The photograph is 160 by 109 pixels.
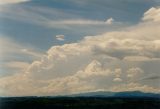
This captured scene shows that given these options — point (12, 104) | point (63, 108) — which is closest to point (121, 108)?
point (63, 108)

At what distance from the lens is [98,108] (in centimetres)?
11888

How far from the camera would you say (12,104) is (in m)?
123

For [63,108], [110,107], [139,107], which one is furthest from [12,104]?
[139,107]

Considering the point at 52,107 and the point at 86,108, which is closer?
the point at 86,108

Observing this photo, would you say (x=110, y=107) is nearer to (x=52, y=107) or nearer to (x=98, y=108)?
(x=98, y=108)

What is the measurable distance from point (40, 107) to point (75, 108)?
12.9 metres

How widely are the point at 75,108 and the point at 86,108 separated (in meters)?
3.97

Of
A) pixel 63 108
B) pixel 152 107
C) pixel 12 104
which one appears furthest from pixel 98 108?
pixel 12 104

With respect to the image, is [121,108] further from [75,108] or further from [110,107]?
[75,108]

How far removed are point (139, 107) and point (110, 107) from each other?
10.5 metres

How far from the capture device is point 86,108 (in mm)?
116812

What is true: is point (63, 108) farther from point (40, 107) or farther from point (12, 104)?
point (12, 104)

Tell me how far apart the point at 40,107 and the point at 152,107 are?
1564 inches

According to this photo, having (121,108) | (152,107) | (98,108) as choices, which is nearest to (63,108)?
(98,108)
